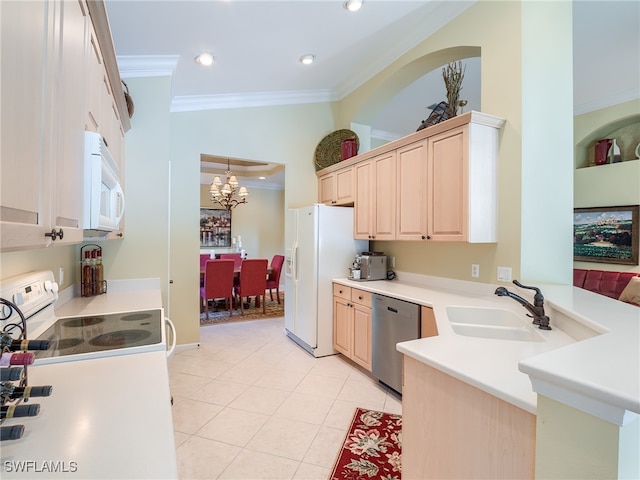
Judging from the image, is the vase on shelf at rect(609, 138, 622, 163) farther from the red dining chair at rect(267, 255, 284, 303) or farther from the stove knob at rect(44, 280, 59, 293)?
the stove knob at rect(44, 280, 59, 293)

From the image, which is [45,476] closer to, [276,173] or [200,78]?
[200,78]

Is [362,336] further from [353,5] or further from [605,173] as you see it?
[605,173]

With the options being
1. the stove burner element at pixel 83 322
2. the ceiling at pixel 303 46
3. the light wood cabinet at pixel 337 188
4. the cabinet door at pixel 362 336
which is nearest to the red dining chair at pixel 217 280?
the light wood cabinet at pixel 337 188

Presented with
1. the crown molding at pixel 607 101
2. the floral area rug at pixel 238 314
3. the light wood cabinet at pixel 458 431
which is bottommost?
the floral area rug at pixel 238 314

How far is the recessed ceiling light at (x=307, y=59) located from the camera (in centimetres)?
316

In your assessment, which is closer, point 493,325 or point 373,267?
point 493,325

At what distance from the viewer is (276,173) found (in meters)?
7.08

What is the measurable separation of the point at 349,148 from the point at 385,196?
1043 mm

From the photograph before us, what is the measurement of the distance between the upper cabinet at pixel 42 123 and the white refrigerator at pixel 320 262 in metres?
2.48

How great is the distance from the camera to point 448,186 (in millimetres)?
2447

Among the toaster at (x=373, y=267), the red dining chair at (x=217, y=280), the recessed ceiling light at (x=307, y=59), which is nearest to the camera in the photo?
the recessed ceiling light at (x=307, y=59)

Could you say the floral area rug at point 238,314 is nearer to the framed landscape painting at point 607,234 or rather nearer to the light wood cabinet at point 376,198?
the light wood cabinet at point 376,198

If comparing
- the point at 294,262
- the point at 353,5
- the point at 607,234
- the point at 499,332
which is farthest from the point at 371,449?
the point at 607,234

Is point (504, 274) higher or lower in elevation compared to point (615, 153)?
lower
